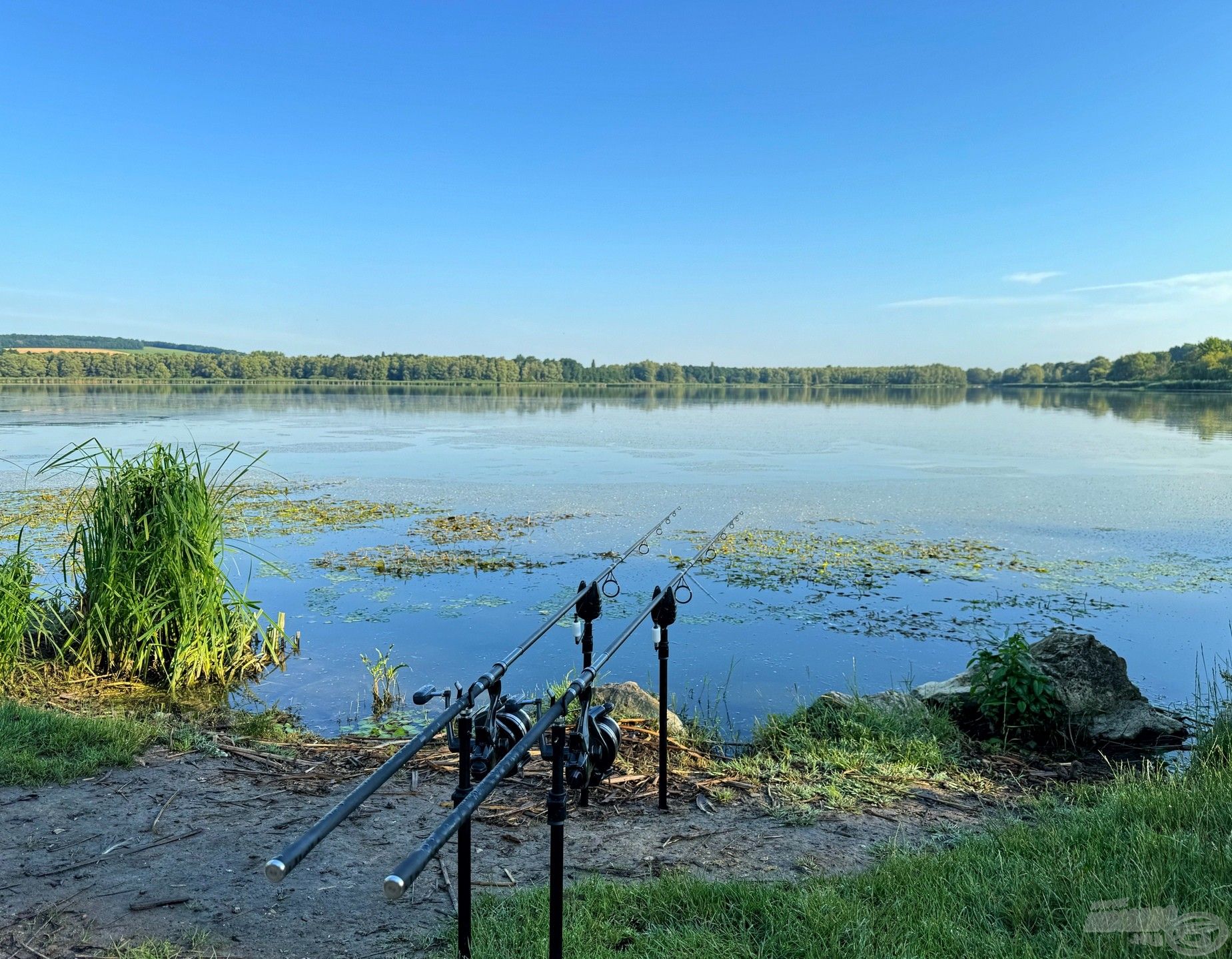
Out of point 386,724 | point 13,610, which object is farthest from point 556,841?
point 13,610

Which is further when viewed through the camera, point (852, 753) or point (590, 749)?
point (852, 753)

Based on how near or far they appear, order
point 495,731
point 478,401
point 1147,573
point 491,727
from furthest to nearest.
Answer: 1. point 478,401
2. point 1147,573
3. point 495,731
4. point 491,727

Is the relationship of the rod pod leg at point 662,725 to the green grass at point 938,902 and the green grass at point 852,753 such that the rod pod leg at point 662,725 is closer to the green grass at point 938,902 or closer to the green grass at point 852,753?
the green grass at point 852,753

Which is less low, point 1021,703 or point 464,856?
point 464,856

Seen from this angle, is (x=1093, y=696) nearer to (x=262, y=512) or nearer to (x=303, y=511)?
(x=303, y=511)

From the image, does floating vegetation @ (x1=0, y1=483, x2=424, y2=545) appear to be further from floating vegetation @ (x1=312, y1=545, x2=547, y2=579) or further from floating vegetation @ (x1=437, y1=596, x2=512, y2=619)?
floating vegetation @ (x1=437, y1=596, x2=512, y2=619)

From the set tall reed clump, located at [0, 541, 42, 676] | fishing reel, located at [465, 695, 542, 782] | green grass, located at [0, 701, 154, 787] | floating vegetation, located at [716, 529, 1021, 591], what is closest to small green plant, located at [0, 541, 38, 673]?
tall reed clump, located at [0, 541, 42, 676]

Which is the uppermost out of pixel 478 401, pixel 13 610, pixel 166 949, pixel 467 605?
pixel 478 401

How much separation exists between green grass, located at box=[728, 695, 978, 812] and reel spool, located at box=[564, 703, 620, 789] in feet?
3.98

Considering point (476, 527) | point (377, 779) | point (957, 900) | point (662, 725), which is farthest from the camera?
point (476, 527)

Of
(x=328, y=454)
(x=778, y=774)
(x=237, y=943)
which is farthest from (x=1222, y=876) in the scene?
(x=328, y=454)

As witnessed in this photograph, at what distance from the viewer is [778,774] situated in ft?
15.8

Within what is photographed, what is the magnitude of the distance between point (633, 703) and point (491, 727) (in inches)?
122

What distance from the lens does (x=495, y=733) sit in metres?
3.18
